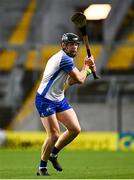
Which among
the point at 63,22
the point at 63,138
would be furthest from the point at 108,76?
the point at 63,138

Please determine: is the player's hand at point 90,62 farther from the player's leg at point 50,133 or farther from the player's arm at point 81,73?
the player's leg at point 50,133

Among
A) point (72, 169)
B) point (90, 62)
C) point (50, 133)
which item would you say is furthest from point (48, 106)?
point (72, 169)

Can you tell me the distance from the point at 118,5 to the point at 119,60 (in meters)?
2.23

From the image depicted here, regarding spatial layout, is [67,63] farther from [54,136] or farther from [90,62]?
[54,136]

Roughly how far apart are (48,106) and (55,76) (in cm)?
47

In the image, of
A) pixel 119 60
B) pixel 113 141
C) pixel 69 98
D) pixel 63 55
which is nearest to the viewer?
pixel 63 55

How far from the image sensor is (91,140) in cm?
2377

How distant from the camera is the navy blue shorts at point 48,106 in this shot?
12.3m

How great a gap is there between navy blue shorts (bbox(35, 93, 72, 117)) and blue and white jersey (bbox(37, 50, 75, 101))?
0.06m

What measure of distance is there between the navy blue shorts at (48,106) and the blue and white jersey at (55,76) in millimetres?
64

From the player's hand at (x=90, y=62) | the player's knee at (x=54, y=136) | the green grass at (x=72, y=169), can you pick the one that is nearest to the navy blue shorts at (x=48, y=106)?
the player's knee at (x=54, y=136)

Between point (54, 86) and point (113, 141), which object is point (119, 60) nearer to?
point (113, 141)

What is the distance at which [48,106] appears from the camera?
1232 cm

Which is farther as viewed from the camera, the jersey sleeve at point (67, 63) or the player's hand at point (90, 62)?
the player's hand at point (90, 62)
